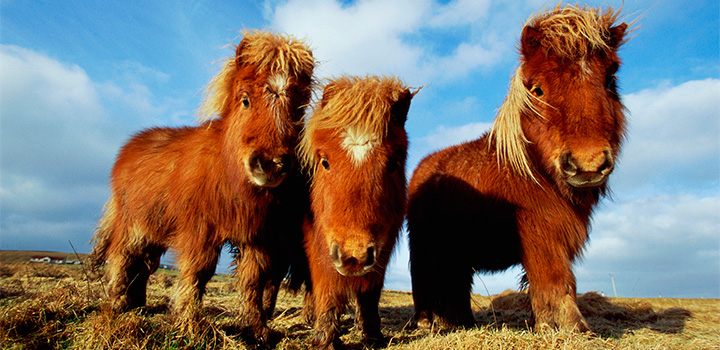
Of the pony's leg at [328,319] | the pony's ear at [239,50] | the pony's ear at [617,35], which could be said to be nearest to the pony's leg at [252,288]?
the pony's leg at [328,319]

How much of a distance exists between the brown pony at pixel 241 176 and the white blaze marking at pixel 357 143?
1.90 feet

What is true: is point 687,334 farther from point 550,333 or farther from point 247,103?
point 247,103

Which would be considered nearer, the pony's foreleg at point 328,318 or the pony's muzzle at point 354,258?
the pony's muzzle at point 354,258

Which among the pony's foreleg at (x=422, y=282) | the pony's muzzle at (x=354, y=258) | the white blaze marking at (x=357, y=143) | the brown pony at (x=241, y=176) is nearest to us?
the pony's muzzle at (x=354, y=258)

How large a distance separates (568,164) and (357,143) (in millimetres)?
1661

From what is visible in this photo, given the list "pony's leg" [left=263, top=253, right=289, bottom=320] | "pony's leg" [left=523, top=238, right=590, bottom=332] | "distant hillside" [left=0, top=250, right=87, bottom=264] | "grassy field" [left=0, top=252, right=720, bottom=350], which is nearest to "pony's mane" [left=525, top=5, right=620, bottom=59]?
"pony's leg" [left=523, top=238, right=590, bottom=332]

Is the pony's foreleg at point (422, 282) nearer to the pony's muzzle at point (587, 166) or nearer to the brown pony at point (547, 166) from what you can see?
the brown pony at point (547, 166)

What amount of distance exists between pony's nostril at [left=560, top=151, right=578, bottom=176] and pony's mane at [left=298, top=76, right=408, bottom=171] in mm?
1378

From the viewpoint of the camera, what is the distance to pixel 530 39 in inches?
169

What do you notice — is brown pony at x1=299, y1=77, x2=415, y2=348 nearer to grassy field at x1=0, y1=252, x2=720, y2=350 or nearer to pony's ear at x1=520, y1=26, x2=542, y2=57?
grassy field at x1=0, y1=252, x2=720, y2=350

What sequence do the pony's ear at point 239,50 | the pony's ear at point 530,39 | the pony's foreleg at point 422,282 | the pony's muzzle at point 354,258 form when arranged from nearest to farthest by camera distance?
the pony's muzzle at point 354,258, the pony's ear at point 530,39, the pony's ear at point 239,50, the pony's foreleg at point 422,282

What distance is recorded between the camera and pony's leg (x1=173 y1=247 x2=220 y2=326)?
4.11m

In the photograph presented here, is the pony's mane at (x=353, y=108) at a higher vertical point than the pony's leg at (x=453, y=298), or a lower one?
higher

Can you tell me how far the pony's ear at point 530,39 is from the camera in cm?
426
